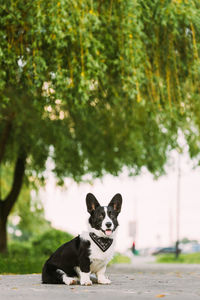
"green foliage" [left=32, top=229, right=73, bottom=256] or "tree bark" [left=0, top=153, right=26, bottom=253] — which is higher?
"tree bark" [left=0, top=153, right=26, bottom=253]

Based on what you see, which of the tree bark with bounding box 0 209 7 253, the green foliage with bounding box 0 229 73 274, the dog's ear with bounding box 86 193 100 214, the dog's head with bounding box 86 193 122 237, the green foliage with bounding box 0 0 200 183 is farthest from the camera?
the tree bark with bounding box 0 209 7 253

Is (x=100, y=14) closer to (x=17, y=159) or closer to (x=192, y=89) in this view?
(x=192, y=89)

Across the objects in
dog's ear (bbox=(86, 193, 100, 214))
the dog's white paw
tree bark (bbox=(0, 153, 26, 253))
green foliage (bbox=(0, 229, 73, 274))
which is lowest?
the dog's white paw

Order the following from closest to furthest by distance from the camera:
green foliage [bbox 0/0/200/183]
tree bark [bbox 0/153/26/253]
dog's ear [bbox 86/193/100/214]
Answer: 1. dog's ear [bbox 86/193/100/214]
2. green foliage [bbox 0/0/200/183]
3. tree bark [bbox 0/153/26/253]

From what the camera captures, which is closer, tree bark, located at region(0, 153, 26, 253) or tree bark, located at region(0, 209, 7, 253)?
tree bark, located at region(0, 153, 26, 253)

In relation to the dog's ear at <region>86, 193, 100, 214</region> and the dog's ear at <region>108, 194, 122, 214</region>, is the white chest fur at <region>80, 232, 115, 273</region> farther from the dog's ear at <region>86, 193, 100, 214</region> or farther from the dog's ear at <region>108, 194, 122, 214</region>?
the dog's ear at <region>108, 194, 122, 214</region>

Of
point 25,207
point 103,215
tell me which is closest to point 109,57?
point 103,215

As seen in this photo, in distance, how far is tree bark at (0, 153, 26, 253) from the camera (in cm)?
1702

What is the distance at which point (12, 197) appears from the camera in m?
17.3

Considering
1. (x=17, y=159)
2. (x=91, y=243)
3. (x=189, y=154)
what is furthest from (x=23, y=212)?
(x=91, y=243)

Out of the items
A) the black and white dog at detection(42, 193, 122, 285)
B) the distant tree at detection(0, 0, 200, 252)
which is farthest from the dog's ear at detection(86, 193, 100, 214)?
the distant tree at detection(0, 0, 200, 252)

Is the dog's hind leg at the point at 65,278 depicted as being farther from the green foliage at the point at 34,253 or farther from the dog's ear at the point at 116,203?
the green foliage at the point at 34,253

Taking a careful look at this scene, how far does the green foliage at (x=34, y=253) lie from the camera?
11.7m

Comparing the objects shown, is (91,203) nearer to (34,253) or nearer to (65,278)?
(65,278)
